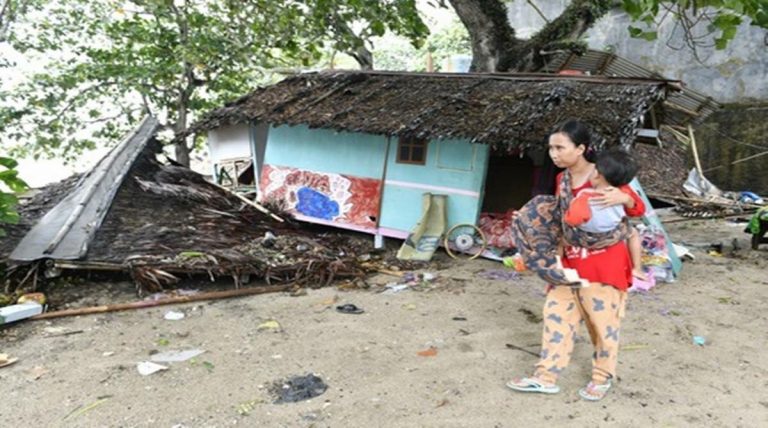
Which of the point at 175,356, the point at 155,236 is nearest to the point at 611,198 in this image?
the point at 175,356

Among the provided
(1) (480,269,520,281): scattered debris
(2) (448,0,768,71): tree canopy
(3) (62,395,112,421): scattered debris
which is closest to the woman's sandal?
(1) (480,269,520,281): scattered debris

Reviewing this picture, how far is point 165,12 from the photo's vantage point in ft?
38.0

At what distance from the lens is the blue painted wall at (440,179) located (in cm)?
709

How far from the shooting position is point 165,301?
5203mm

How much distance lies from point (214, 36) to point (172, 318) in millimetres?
8749

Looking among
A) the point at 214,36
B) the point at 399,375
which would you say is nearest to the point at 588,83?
the point at 399,375

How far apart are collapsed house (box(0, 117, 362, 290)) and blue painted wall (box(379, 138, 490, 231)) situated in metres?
0.88

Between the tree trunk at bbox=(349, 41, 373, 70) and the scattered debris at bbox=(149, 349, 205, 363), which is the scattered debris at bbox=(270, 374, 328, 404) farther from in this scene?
the tree trunk at bbox=(349, 41, 373, 70)

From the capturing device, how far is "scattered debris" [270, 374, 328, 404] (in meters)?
3.46

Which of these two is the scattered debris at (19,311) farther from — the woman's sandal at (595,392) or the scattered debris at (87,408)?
the woman's sandal at (595,392)

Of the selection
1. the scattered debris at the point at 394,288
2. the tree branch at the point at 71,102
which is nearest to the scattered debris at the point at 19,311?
the scattered debris at the point at 394,288

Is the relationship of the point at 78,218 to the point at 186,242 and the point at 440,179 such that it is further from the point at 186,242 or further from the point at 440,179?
the point at 440,179

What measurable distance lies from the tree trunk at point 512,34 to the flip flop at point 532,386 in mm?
7236

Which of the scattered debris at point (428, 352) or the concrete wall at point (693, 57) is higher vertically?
the concrete wall at point (693, 57)
